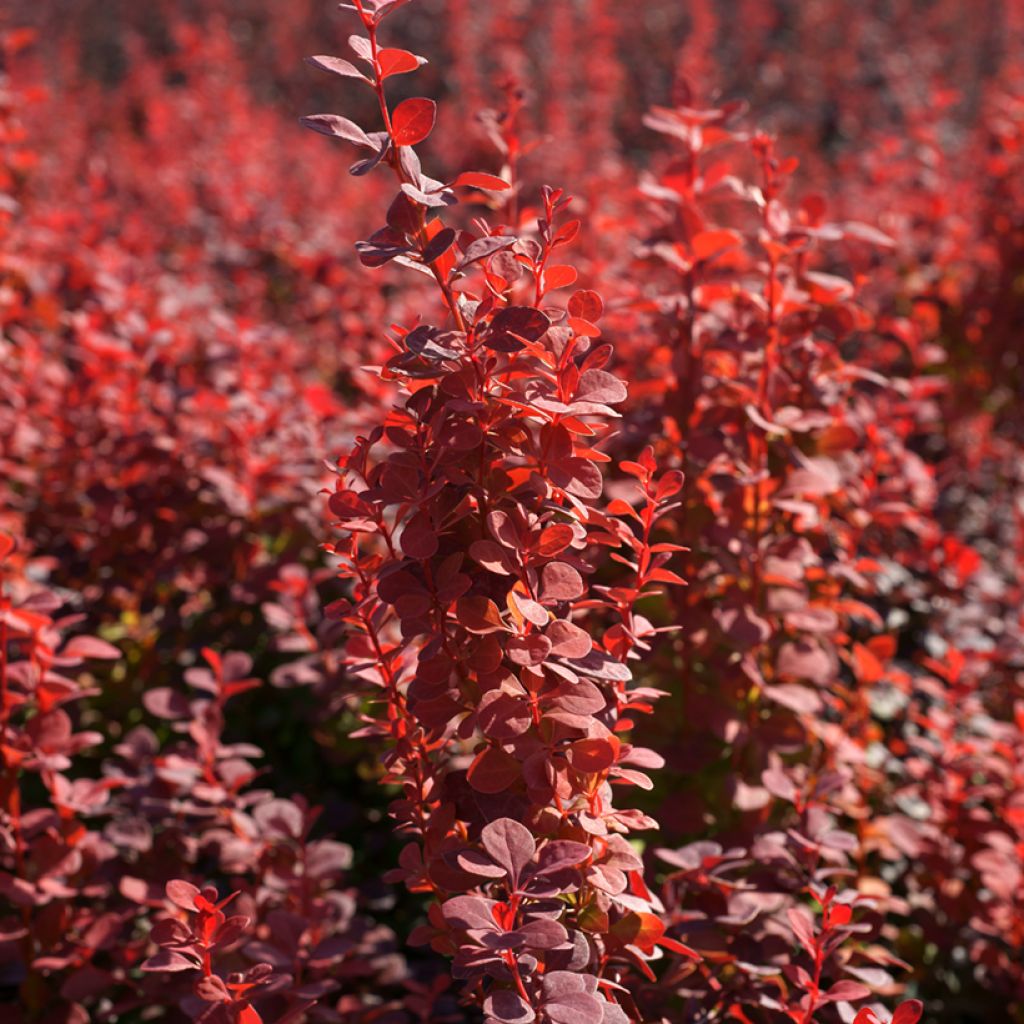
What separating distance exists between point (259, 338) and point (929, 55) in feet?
33.5

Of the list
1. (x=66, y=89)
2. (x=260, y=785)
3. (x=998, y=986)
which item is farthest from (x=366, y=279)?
(x=66, y=89)

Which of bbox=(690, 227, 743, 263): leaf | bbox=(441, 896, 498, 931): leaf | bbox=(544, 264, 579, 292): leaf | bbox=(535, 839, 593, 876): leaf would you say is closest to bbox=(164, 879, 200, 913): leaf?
bbox=(441, 896, 498, 931): leaf

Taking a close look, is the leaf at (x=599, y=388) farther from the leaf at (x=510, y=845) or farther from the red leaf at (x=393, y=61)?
the leaf at (x=510, y=845)

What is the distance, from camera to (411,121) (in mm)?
1379

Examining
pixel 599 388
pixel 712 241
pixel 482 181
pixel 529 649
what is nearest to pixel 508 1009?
pixel 529 649

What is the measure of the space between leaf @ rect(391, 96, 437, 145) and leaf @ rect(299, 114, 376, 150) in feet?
0.13

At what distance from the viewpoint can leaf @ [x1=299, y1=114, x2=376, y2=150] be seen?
134cm

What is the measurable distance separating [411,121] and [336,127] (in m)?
0.10

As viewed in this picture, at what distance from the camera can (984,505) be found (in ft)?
14.1

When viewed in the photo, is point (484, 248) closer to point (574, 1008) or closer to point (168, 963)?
point (574, 1008)

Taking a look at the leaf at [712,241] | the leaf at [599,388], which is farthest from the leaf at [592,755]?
the leaf at [712,241]

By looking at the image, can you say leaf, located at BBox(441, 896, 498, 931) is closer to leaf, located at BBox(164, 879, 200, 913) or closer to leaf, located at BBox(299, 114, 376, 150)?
leaf, located at BBox(164, 879, 200, 913)

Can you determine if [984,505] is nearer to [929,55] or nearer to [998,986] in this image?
[998,986]

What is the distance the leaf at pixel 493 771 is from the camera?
4.72 ft
